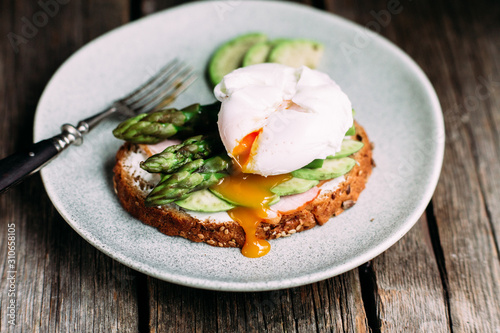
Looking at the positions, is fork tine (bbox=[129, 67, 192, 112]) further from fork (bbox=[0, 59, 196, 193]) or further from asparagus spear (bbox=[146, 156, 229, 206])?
asparagus spear (bbox=[146, 156, 229, 206])

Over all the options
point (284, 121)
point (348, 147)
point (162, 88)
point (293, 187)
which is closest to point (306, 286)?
point (293, 187)

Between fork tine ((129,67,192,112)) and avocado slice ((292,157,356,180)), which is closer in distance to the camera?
avocado slice ((292,157,356,180))

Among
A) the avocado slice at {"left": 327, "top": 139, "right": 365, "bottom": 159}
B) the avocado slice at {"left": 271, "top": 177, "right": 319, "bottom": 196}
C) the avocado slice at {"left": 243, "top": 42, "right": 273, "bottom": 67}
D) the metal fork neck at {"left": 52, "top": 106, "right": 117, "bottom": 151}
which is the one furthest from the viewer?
the avocado slice at {"left": 243, "top": 42, "right": 273, "bottom": 67}

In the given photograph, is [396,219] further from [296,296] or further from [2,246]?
[2,246]

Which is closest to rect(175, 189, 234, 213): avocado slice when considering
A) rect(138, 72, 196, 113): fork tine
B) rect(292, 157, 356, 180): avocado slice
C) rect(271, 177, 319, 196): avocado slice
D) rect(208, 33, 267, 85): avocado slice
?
rect(271, 177, 319, 196): avocado slice

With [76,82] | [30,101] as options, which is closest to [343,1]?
[76,82]

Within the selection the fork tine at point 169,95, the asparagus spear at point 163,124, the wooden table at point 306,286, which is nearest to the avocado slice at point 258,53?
the fork tine at point 169,95

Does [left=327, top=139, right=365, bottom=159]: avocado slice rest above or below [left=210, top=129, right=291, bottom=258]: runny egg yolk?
above

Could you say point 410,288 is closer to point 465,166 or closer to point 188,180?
point 465,166
